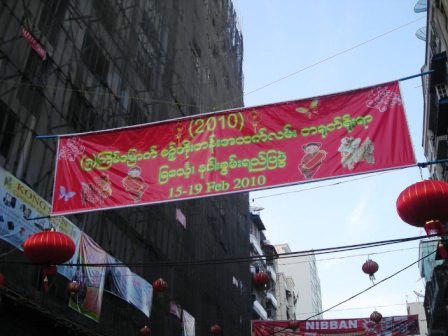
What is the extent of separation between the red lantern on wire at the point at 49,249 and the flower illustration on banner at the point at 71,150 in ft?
4.48

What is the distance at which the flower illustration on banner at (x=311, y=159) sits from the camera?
6891 millimetres

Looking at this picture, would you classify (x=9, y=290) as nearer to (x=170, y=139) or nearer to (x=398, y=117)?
(x=170, y=139)

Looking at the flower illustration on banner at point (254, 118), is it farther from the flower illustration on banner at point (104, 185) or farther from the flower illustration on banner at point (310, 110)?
the flower illustration on banner at point (104, 185)

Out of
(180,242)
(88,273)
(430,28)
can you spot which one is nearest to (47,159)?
(88,273)

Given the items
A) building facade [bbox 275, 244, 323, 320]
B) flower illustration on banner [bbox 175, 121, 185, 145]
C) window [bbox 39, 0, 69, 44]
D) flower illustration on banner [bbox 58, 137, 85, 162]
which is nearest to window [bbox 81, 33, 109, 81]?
window [bbox 39, 0, 69, 44]

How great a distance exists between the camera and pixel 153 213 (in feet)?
68.4

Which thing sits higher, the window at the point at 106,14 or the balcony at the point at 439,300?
the window at the point at 106,14

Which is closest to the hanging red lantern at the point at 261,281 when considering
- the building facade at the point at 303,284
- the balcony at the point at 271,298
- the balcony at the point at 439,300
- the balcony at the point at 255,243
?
the balcony at the point at 439,300

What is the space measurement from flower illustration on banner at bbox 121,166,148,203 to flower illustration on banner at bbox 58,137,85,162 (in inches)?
37.9

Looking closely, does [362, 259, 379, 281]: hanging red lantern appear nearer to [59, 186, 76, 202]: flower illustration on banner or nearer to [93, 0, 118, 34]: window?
[59, 186, 76, 202]: flower illustration on banner

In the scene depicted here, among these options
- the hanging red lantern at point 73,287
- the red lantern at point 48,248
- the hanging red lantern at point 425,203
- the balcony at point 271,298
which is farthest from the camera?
the balcony at point 271,298

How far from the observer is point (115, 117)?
18.3m

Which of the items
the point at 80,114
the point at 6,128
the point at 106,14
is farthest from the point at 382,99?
the point at 106,14

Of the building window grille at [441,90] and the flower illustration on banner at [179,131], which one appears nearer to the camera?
the flower illustration on banner at [179,131]
